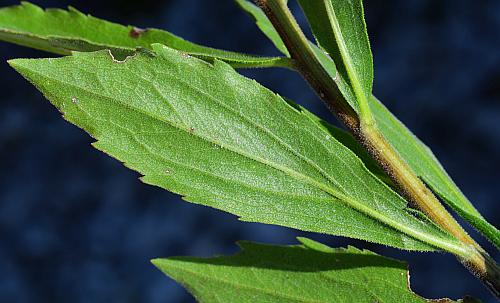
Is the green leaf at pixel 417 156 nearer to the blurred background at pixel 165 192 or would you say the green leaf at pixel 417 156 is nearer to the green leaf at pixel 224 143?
the green leaf at pixel 224 143

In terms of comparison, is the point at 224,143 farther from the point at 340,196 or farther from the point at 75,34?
the point at 75,34

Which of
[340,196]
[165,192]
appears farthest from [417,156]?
[165,192]

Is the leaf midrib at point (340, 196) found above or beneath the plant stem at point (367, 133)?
beneath

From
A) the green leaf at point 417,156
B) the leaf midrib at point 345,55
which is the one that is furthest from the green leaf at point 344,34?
the green leaf at point 417,156

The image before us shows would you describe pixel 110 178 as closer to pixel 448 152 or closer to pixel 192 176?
pixel 448 152

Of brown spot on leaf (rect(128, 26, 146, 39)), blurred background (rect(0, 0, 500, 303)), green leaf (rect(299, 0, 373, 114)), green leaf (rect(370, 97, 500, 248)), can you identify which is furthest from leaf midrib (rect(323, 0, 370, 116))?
blurred background (rect(0, 0, 500, 303))

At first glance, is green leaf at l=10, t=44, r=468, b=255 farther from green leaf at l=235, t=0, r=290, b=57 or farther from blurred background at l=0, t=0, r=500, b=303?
blurred background at l=0, t=0, r=500, b=303

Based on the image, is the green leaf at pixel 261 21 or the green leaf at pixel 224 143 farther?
the green leaf at pixel 261 21
